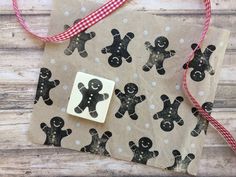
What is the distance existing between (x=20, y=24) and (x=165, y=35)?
0.33m

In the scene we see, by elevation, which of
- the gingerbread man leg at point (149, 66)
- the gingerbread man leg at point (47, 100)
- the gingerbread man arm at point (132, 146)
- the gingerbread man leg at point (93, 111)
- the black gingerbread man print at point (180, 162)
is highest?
the gingerbread man leg at point (149, 66)

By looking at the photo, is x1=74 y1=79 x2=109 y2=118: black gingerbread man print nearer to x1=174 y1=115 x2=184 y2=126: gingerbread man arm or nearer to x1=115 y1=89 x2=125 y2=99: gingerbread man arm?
x1=115 y1=89 x2=125 y2=99: gingerbread man arm

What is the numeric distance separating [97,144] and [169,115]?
0.18m

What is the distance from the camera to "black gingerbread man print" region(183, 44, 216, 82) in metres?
0.84

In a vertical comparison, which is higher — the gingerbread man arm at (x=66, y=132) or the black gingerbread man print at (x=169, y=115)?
the black gingerbread man print at (x=169, y=115)

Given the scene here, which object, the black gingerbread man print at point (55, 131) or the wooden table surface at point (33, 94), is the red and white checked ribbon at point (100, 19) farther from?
the black gingerbread man print at point (55, 131)

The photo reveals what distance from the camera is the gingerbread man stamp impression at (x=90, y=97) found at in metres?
0.84

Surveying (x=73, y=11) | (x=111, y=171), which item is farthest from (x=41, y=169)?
(x=73, y=11)

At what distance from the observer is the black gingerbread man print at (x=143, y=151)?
0.85 m

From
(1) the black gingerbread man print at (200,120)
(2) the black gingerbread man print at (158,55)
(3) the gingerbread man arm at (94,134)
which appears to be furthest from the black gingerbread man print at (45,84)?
(1) the black gingerbread man print at (200,120)

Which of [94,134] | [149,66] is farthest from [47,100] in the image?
→ [149,66]

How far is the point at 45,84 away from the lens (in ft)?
2.80

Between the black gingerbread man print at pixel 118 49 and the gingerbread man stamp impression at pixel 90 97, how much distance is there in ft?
0.16

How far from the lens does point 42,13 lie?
0.86 m
